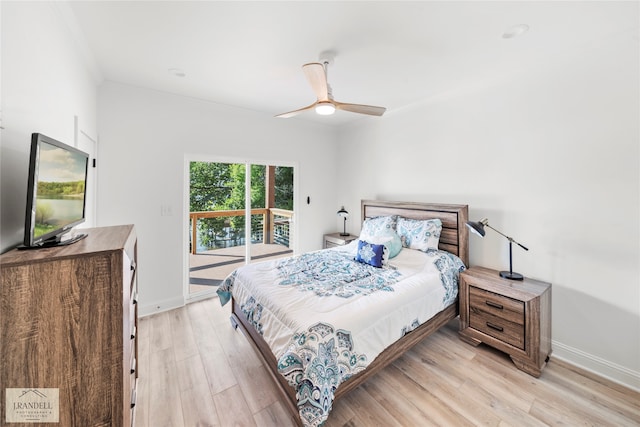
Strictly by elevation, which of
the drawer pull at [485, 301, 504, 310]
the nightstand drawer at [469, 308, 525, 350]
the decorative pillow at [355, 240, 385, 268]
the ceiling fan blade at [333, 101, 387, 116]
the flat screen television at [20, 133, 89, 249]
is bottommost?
the nightstand drawer at [469, 308, 525, 350]

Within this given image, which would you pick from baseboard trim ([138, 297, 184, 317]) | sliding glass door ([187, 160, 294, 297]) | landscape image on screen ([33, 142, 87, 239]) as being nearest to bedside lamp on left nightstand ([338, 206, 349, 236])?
sliding glass door ([187, 160, 294, 297])

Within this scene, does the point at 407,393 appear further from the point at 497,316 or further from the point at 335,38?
the point at 335,38

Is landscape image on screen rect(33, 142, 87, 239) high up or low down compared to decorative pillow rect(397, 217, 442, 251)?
up

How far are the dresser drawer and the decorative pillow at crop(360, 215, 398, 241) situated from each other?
3.66 feet

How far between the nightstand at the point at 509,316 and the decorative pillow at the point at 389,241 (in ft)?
2.30

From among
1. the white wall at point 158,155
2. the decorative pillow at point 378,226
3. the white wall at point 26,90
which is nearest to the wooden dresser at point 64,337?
the white wall at point 26,90

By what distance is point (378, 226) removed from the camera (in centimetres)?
331

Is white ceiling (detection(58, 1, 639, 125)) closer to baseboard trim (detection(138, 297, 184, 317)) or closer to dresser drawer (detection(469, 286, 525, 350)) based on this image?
dresser drawer (detection(469, 286, 525, 350))

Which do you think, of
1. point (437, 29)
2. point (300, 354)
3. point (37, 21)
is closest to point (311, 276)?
point (300, 354)

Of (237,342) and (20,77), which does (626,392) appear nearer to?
(237,342)

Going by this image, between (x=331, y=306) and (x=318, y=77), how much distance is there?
173cm

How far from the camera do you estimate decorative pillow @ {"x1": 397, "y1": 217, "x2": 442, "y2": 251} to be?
292 cm

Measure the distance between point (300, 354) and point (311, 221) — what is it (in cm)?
318

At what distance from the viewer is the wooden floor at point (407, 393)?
1.67 metres
